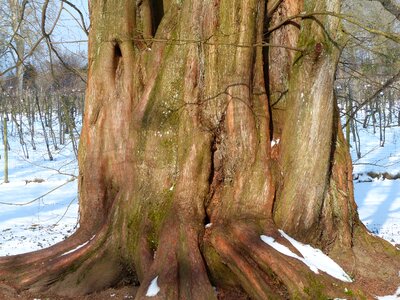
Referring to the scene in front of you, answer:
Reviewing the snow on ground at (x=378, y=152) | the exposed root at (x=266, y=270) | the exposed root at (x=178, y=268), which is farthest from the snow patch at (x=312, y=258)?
the snow on ground at (x=378, y=152)

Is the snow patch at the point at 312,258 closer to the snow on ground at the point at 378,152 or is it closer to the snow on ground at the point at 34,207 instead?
the snow on ground at the point at 34,207

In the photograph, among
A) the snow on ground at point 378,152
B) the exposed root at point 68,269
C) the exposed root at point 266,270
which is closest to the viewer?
the exposed root at point 266,270

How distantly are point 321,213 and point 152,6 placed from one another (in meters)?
2.80

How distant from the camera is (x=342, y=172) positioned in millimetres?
4977

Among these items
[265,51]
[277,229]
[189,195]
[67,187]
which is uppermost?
[265,51]

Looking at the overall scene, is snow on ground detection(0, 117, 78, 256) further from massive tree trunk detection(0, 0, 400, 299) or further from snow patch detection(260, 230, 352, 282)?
snow patch detection(260, 230, 352, 282)

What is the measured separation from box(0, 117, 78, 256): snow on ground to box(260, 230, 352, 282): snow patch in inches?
110

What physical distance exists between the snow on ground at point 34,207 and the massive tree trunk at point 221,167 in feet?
4.41

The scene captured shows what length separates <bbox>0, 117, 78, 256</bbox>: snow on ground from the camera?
847 cm

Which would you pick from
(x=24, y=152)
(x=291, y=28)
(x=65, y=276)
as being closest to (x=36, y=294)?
(x=65, y=276)

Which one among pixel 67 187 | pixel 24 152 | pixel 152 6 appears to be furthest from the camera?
pixel 24 152

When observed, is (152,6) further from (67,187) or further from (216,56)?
(67,187)

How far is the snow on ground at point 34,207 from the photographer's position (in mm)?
8469

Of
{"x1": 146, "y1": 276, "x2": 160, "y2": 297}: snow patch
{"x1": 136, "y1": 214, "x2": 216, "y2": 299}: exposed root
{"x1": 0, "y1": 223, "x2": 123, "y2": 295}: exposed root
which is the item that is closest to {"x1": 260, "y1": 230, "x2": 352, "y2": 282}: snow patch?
{"x1": 136, "y1": 214, "x2": 216, "y2": 299}: exposed root
